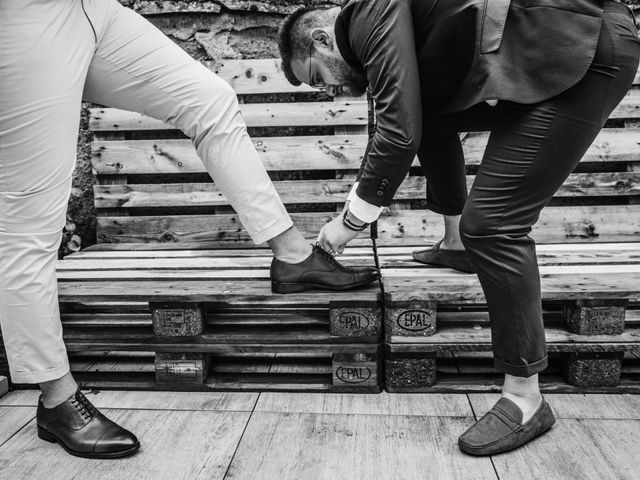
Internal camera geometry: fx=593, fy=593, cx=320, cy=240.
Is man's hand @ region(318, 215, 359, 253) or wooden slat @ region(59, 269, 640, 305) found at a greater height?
man's hand @ region(318, 215, 359, 253)

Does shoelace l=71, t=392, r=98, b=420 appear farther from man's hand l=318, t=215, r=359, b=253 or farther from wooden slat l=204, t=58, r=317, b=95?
wooden slat l=204, t=58, r=317, b=95

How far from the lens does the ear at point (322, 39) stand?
200cm

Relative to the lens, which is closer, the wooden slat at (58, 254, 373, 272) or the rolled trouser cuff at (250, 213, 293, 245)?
the rolled trouser cuff at (250, 213, 293, 245)

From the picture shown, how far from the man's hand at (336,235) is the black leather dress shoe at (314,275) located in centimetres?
8

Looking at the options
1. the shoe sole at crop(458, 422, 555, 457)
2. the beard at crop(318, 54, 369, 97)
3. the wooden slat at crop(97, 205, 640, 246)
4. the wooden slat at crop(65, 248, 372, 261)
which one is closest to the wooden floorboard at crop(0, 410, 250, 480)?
the shoe sole at crop(458, 422, 555, 457)

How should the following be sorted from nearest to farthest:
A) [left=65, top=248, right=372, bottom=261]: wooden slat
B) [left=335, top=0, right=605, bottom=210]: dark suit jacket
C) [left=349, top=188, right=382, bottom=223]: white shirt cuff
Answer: [left=335, top=0, right=605, bottom=210]: dark suit jacket < [left=349, top=188, right=382, bottom=223]: white shirt cuff < [left=65, top=248, right=372, bottom=261]: wooden slat

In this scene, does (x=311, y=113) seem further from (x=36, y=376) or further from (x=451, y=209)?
(x=36, y=376)

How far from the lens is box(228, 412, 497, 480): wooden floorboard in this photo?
1753mm

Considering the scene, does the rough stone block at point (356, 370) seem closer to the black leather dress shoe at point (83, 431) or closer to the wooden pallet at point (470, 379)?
the wooden pallet at point (470, 379)

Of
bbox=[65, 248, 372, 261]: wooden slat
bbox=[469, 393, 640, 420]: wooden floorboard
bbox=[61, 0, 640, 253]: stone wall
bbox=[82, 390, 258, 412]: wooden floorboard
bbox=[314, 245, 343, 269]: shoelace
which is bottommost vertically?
bbox=[82, 390, 258, 412]: wooden floorboard

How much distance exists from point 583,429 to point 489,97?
1145 millimetres

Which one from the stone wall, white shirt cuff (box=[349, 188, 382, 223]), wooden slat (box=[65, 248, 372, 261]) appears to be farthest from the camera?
the stone wall

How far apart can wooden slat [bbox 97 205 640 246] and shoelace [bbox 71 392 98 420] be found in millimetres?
1555

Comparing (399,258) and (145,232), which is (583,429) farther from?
(145,232)
